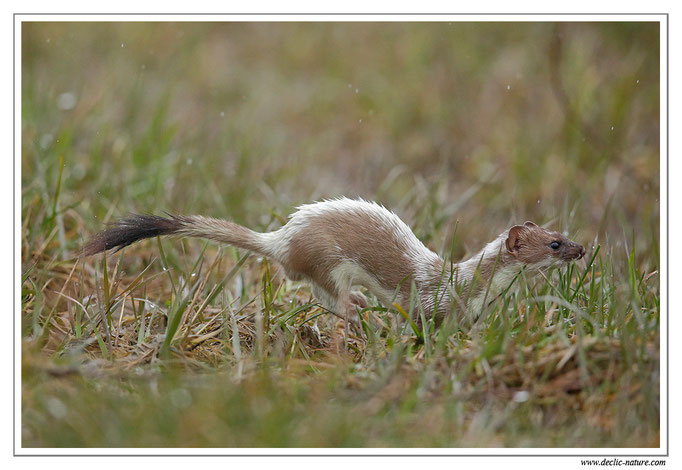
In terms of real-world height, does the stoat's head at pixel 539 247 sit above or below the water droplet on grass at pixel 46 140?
below

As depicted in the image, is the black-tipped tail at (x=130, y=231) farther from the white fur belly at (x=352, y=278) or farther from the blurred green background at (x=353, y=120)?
the blurred green background at (x=353, y=120)

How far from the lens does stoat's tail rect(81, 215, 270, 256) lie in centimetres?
401

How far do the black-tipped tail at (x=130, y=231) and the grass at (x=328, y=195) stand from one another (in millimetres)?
174

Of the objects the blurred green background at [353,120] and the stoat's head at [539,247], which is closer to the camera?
the stoat's head at [539,247]

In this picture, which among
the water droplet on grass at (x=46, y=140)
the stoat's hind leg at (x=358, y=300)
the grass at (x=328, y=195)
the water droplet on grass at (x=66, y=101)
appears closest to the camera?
the grass at (x=328, y=195)

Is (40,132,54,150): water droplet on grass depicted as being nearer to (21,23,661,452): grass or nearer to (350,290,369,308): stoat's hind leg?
(21,23,661,452): grass

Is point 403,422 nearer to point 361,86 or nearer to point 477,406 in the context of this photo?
point 477,406

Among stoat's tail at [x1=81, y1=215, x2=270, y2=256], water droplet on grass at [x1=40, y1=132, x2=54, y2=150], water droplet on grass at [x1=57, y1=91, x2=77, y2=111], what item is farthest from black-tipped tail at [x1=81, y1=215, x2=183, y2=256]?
water droplet on grass at [x1=57, y1=91, x2=77, y2=111]

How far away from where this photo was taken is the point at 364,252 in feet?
13.3

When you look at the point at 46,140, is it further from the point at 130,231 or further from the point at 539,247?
the point at 539,247

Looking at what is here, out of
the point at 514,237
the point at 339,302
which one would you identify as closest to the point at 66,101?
the point at 339,302

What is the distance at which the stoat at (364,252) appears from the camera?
4.02 meters

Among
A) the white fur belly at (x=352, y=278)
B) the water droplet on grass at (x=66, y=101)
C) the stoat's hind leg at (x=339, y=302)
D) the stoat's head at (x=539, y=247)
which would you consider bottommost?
the stoat's hind leg at (x=339, y=302)

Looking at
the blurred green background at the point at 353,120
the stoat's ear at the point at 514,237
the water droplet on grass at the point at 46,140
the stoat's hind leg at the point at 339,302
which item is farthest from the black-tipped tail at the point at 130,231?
the water droplet on grass at the point at 46,140
